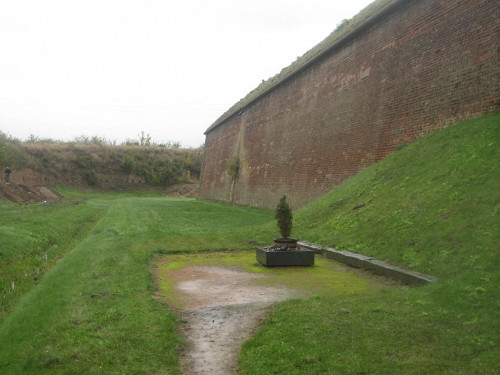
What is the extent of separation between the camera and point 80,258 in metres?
7.92

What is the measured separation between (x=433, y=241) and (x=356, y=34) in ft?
32.7

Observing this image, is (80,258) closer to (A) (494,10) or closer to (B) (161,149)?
(A) (494,10)

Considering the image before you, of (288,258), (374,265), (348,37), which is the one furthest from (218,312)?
(348,37)

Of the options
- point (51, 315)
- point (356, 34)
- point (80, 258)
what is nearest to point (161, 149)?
point (356, 34)

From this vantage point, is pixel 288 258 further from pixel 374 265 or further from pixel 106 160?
pixel 106 160

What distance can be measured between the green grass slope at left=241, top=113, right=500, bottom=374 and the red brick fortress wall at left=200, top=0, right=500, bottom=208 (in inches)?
51.2

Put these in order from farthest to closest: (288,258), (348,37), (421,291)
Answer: (348,37) < (288,258) < (421,291)

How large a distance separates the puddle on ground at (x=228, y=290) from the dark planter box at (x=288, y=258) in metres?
0.14

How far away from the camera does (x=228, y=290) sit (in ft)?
18.9

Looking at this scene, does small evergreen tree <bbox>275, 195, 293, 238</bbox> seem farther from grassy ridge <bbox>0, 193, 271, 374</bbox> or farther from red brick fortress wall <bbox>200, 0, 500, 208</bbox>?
red brick fortress wall <bbox>200, 0, 500, 208</bbox>

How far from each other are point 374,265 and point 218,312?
2930 mm

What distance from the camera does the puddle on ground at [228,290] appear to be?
3.68 meters

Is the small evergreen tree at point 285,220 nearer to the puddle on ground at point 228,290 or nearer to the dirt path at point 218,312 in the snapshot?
the puddle on ground at point 228,290

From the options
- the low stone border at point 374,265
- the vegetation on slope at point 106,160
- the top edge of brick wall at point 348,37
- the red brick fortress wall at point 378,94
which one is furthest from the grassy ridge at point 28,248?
the vegetation on slope at point 106,160
